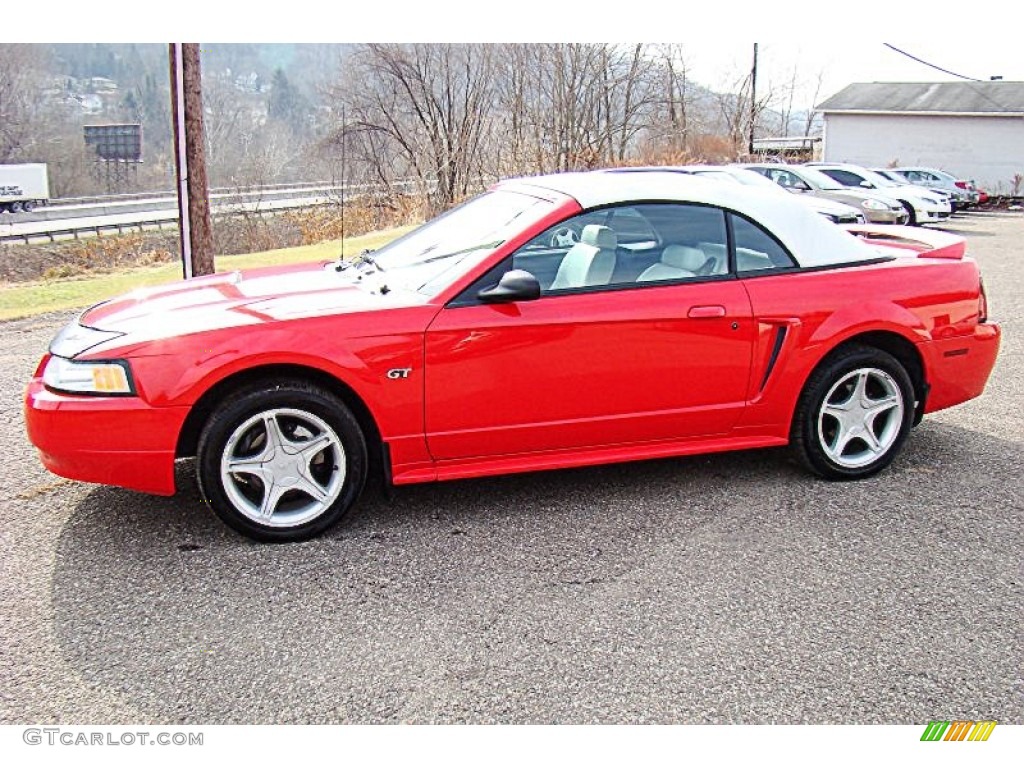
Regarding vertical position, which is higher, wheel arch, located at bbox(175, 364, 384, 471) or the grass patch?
wheel arch, located at bbox(175, 364, 384, 471)

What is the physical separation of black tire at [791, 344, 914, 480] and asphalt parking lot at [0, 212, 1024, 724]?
13 centimetres

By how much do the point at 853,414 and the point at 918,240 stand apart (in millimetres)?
1402

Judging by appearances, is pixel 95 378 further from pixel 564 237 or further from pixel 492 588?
pixel 564 237

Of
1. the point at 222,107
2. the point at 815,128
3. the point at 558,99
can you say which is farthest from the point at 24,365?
the point at 815,128

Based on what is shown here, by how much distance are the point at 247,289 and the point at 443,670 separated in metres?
2.30

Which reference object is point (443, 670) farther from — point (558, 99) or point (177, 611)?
point (558, 99)

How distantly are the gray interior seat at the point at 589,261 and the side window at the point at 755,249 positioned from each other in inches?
25.1

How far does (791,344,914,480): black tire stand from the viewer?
455 cm

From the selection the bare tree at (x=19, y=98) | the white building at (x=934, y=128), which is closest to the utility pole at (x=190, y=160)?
the white building at (x=934, y=128)

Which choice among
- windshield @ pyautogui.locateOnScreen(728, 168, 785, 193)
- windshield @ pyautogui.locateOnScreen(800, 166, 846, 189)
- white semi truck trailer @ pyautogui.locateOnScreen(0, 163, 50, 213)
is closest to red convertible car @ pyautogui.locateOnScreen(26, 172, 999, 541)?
windshield @ pyautogui.locateOnScreen(728, 168, 785, 193)

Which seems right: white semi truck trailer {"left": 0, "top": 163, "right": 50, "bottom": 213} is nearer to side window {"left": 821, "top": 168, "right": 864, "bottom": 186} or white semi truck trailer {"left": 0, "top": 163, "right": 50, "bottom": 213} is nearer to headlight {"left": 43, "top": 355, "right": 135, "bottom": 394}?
side window {"left": 821, "top": 168, "right": 864, "bottom": 186}

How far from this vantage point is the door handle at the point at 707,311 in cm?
426

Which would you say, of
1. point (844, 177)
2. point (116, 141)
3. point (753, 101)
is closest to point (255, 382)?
point (844, 177)

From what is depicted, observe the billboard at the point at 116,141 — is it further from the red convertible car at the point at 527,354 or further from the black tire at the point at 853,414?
the black tire at the point at 853,414
